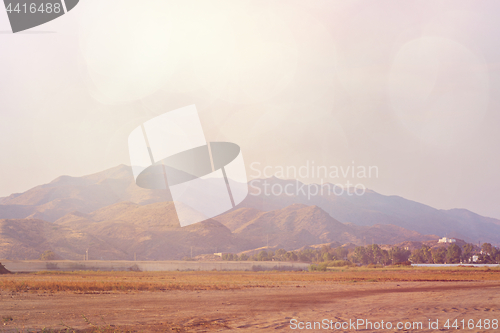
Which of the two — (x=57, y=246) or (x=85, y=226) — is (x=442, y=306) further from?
(x=85, y=226)

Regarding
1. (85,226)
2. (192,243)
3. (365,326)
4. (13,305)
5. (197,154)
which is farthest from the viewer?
(85,226)

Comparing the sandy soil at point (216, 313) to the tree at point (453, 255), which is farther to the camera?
the tree at point (453, 255)

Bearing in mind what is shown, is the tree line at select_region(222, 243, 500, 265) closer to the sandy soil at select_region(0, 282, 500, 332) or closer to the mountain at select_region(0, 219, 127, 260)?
the mountain at select_region(0, 219, 127, 260)

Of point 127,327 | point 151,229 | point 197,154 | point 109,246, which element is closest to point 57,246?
point 109,246

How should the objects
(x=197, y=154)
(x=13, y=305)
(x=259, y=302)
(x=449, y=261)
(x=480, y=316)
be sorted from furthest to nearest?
1. (x=449, y=261)
2. (x=197, y=154)
3. (x=259, y=302)
4. (x=13, y=305)
5. (x=480, y=316)

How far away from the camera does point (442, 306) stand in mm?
19922

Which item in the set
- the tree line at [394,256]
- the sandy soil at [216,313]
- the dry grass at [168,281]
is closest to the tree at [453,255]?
the tree line at [394,256]

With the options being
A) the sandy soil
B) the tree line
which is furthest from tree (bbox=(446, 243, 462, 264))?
the sandy soil

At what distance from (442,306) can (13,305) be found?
21230mm

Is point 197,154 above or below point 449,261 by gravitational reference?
above

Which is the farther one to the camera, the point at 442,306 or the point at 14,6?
the point at 442,306

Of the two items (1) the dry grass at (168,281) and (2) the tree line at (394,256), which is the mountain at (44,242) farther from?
(1) the dry grass at (168,281)

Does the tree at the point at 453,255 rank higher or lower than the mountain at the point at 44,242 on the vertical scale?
lower

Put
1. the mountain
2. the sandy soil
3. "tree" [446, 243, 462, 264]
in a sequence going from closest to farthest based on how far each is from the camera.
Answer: the sandy soil → "tree" [446, 243, 462, 264] → the mountain
